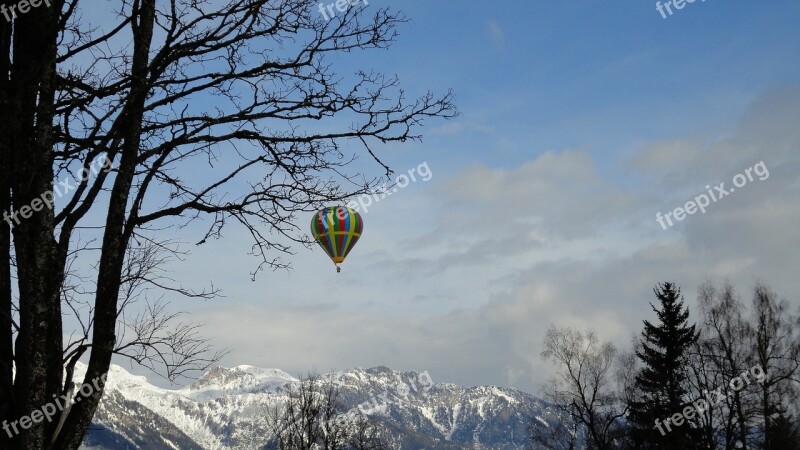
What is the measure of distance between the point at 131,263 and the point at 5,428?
1774 millimetres

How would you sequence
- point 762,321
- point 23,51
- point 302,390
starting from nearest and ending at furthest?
1. point 23,51
2. point 762,321
3. point 302,390

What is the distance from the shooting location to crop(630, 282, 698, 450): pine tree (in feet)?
114

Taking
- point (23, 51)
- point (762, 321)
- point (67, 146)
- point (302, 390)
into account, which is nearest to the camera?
point (23, 51)

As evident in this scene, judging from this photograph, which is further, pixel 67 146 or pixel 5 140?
pixel 67 146

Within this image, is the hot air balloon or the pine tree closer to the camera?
the hot air balloon

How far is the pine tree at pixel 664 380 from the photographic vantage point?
1369 inches

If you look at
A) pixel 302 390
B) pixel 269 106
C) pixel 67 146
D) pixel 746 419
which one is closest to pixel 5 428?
pixel 67 146

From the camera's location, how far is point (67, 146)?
20.1 ft

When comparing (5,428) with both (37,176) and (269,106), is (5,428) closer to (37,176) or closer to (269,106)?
(37,176)

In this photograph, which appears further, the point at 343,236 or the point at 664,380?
the point at 664,380

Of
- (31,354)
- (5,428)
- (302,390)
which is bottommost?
(5,428)

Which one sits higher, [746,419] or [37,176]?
[746,419]

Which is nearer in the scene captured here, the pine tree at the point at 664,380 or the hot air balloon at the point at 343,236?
the hot air balloon at the point at 343,236

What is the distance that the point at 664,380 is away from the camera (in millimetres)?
36906
